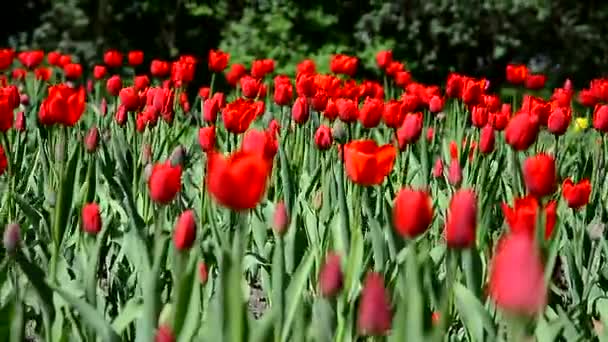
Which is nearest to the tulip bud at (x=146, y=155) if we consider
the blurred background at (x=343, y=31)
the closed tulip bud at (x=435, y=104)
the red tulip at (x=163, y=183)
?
the closed tulip bud at (x=435, y=104)

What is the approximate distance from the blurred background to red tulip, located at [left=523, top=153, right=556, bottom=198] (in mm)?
7390

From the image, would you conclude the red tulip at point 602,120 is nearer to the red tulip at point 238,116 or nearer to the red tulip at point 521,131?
the red tulip at point 521,131

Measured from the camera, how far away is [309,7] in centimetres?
974

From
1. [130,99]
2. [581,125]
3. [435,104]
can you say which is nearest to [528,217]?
[130,99]

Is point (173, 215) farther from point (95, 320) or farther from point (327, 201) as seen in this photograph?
point (95, 320)

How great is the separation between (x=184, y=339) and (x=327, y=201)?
1107 millimetres

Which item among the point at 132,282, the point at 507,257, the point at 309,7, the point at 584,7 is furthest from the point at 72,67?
the point at 584,7

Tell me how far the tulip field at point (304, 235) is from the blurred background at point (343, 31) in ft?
19.2

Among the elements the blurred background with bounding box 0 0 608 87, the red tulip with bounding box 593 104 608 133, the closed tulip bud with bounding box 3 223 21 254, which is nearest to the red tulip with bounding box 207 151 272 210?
the closed tulip bud with bounding box 3 223 21 254

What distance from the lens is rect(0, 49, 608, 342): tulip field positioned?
4.19 feet

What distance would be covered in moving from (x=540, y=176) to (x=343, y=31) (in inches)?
342

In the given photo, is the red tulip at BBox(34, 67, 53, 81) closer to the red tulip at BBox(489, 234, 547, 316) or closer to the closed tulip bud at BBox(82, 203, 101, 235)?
the closed tulip bud at BBox(82, 203, 101, 235)

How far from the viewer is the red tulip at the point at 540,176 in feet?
5.23

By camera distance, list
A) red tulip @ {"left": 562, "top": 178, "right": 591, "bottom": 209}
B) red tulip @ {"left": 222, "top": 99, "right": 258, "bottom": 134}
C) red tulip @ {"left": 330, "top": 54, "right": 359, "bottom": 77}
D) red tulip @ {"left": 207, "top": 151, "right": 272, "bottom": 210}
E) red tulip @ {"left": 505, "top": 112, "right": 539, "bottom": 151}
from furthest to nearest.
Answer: red tulip @ {"left": 330, "top": 54, "right": 359, "bottom": 77}, red tulip @ {"left": 222, "top": 99, "right": 258, "bottom": 134}, red tulip @ {"left": 562, "top": 178, "right": 591, "bottom": 209}, red tulip @ {"left": 505, "top": 112, "right": 539, "bottom": 151}, red tulip @ {"left": 207, "top": 151, "right": 272, "bottom": 210}
